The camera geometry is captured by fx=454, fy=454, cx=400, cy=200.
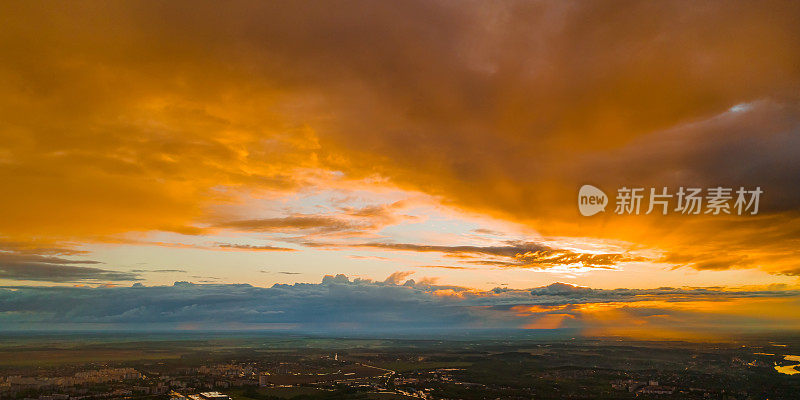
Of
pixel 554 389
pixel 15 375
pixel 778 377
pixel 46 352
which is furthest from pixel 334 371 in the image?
pixel 778 377

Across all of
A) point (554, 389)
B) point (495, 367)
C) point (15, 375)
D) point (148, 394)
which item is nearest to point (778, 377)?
point (554, 389)

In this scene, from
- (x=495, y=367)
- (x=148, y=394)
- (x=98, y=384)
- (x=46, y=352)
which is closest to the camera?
(x=148, y=394)

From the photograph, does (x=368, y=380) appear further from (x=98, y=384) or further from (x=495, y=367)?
(x=98, y=384)

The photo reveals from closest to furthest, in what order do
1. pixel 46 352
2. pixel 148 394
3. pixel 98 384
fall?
pixel 148 394 < pixel 98 384 < pixel 46 352

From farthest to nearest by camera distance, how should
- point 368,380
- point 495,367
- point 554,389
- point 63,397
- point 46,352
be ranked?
point 46,352, point 495,367, point 368,380, point 554,389, point 63,397

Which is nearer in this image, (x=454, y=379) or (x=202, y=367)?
(x=454, y=379)

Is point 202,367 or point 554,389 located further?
point 202,367

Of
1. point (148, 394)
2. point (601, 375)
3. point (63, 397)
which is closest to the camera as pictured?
point (63, 397)

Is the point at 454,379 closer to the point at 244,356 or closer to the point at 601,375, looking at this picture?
the point at 601,375
